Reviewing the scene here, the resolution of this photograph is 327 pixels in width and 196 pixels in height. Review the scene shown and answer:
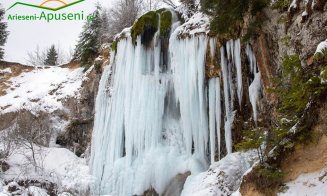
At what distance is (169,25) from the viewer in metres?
15.2

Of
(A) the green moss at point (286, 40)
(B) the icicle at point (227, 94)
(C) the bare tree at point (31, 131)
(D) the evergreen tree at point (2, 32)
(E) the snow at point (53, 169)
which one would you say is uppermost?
(D) the evergreen tree at point (2, 32)

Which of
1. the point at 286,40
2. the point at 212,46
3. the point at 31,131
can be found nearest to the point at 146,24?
the point at 212,46

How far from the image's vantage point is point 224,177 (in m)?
9.61

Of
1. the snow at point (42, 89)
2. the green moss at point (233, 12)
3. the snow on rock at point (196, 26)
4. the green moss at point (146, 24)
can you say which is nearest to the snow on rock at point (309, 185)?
the green moss at point (233, 12)

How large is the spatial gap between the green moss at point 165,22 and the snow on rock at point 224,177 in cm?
637

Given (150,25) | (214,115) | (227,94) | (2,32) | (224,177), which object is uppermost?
(2,32)

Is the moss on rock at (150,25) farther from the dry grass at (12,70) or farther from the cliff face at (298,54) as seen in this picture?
the dry grass at (12,70)

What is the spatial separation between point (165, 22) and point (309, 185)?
10.6 m

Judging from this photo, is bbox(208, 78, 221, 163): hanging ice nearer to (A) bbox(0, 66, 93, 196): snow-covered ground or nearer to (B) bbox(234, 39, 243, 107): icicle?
(B) bbox(234, 39, 243, 107): icicle

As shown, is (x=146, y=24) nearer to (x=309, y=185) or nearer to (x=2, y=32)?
(x=309, y=185)

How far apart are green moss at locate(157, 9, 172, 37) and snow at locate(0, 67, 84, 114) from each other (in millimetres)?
11542

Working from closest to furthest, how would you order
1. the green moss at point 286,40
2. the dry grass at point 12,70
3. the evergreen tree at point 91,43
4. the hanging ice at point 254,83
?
the green moss at point 286,40 < the hanging ice at point 254,83 < the evergreen tree at point 91,43 < the dry grass at point 12,70

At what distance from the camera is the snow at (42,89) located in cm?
2583

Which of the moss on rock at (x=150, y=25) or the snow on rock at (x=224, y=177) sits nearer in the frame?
the snow on rock at (x=224, y=177)
